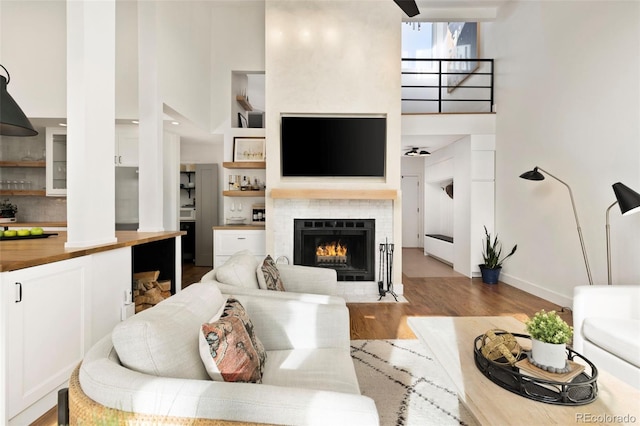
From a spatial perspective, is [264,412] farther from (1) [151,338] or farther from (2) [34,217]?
(2) [34,217]

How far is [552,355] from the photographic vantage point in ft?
Result: 4.58

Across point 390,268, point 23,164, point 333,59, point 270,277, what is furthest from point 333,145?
point 23,164

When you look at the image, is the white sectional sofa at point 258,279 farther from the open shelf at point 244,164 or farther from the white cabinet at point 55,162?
the white cabinet at point 55,162

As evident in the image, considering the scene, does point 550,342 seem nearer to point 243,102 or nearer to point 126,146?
point 126,146

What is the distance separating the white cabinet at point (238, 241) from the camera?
15.5ft

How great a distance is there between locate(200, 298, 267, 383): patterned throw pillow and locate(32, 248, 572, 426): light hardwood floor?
1.89 metres

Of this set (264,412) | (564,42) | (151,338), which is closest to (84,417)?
(151,338)

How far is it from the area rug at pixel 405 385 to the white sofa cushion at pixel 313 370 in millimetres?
502

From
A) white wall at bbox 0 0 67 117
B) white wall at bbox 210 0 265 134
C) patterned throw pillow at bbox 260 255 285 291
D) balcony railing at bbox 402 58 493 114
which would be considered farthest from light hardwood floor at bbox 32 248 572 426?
white wall at bbox 0 0 67 117

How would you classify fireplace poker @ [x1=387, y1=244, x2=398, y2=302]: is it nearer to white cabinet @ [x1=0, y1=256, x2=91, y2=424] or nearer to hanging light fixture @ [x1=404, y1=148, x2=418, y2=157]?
hanging light fixture @ [x1=404, y1=148, x2=418, y2=157]

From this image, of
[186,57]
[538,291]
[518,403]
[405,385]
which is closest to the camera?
[518,403]

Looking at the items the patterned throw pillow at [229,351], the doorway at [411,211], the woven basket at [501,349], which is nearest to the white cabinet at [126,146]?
the patterned throw pillow at [229,351]

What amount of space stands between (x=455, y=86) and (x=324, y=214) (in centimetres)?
398

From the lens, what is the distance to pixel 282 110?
4352 mm
